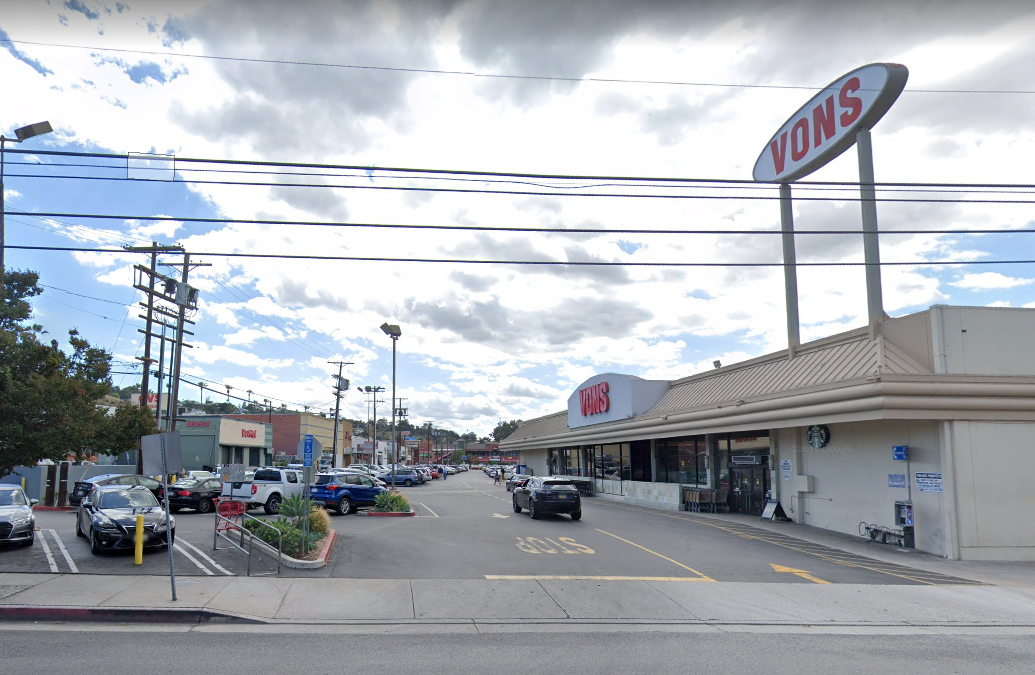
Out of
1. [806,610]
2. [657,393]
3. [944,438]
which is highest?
[657,393]

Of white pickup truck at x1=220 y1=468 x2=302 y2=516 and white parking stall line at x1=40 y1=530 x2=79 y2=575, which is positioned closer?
white parking stall line at x1=40 y1=530 x2=79 y2=575

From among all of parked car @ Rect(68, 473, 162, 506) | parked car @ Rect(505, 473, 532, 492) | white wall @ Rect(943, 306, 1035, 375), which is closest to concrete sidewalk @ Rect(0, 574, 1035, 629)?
white wall @ Rect(943, 306, 1035, 375)

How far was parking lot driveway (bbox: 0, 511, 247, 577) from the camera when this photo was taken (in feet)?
46.3

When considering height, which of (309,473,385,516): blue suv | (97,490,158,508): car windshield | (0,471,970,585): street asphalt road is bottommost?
(0,471,970,585): street asphalt road

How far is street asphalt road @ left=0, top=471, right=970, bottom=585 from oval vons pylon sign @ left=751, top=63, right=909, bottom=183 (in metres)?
13.2

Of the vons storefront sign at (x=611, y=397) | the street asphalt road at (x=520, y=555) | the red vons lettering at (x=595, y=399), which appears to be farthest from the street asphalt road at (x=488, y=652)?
the red vons lettering at (x=595, y=399)

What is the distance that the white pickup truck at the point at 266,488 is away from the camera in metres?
26.7

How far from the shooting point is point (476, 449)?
17800 centimetres

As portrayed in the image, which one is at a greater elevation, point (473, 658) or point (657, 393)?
point (657, 393)

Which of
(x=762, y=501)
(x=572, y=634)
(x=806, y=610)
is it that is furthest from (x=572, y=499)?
(x=572, y=634)

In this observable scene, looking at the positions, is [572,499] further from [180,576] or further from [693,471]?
[180,576]

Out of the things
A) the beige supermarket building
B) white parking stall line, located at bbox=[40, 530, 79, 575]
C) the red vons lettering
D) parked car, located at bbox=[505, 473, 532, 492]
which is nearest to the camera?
white parking stall line, located at bbox=[40, 530, 79, 575]

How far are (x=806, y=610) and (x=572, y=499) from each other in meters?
13.7

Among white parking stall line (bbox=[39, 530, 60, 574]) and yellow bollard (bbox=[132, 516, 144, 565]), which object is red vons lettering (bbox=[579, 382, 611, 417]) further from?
yellow bollard (bbox=[132, 516, 144, 565])
